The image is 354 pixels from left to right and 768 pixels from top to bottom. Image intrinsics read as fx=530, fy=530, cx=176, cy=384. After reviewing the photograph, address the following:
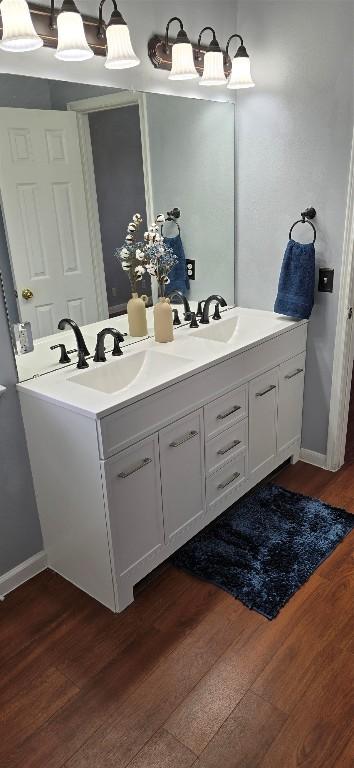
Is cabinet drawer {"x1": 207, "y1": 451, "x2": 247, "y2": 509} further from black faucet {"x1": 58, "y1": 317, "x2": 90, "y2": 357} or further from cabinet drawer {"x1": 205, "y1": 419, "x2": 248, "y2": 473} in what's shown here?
black faucet {"x1": 58, "y1": 317, "x2": 90, "y2": 357}

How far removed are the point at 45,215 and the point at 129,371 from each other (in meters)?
0.71

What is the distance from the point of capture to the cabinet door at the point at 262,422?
256 centimetres

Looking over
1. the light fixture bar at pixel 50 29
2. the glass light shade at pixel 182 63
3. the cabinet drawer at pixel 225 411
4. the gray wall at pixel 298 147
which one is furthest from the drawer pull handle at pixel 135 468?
the glass light shade at pixel 182 63

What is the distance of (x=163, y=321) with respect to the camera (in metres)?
2.46

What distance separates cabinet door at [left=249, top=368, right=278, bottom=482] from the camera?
8.39 feet

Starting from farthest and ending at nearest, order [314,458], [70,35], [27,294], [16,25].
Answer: [314,458] → [27,294] → [70,35] → [16,25]

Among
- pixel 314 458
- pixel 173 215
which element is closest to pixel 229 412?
pixel 314 458

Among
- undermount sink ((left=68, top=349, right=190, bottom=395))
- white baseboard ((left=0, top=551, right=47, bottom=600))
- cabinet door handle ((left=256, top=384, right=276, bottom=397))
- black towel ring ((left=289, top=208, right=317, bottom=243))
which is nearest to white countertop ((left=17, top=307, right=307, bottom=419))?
undermount sink ((left=68, top=349, right=190, bottom=395))

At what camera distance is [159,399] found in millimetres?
1981

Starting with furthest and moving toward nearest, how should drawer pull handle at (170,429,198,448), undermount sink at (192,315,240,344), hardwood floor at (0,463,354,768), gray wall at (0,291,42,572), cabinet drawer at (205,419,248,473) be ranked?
undermount sink at (192,315,240,344)
cabinet drawer at (205,419,248,473)
drawer pull handle at (170,429,198,448)
gray wall at (0,291,42,572)
hardwood floor at (0,463,354,768)

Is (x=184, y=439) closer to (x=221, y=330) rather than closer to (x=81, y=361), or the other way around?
(x=81, y=361)

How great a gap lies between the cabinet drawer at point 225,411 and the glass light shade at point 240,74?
4.65 feet

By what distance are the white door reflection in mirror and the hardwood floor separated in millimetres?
1165

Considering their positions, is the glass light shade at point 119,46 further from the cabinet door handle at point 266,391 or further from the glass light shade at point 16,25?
the cabinet door handle at point 266,391
